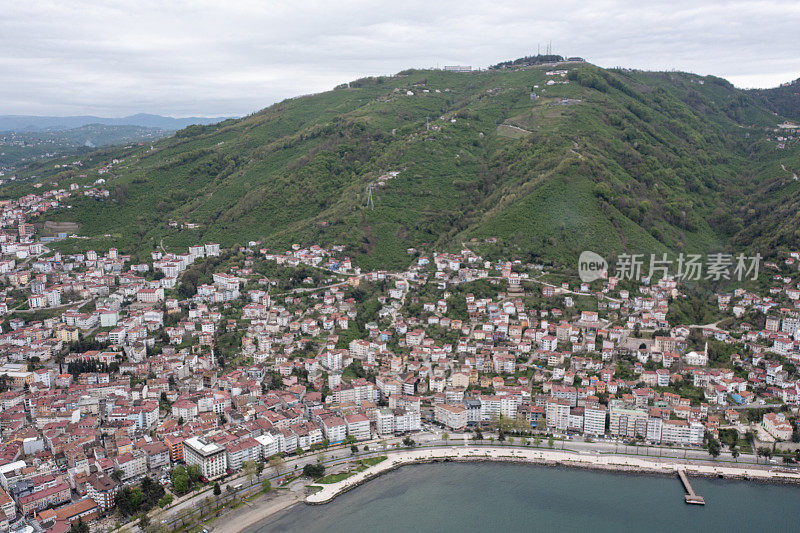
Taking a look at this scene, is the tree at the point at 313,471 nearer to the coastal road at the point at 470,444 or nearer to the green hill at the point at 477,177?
the coastal road at the point at 470,444

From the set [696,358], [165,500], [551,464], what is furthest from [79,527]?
[696,358]

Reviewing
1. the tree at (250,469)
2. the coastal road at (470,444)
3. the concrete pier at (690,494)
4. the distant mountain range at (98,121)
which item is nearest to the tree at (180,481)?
the coastal road at (470,444)

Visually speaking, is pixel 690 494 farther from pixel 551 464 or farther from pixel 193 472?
pixel 193 472

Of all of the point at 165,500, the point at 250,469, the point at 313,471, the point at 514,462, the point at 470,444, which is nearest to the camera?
the point at 165,500

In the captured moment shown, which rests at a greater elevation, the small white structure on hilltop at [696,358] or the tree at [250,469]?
the small white structure on hilltop at [696,358]

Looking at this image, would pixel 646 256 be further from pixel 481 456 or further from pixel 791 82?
pixel 791 82
